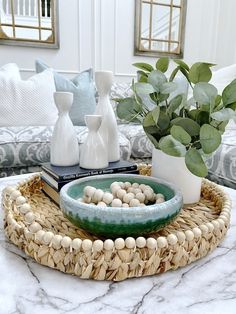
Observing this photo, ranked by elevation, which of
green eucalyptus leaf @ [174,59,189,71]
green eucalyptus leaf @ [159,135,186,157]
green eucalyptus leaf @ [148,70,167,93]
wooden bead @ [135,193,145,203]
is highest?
green eucalyptus leaf @ [174,59,189,71]

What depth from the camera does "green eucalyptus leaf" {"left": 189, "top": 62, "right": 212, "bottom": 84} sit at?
1.89ft

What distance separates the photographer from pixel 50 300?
0.39 m

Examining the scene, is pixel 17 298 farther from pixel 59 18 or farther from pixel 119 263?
pixel 59 18

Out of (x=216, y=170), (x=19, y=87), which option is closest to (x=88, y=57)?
(x=19, y=87)

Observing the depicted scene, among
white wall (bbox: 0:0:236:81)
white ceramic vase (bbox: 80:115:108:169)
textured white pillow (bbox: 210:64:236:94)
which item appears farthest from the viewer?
white wall (bbox: 0:0:236:81)

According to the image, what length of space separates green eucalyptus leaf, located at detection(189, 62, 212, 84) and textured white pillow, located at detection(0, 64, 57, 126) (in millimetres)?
1282

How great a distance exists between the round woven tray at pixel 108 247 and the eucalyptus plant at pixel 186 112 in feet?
0.37

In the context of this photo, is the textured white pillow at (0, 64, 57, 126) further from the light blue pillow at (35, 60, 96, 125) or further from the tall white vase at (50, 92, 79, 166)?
the tall white vase at (50, 92, 79, 166)

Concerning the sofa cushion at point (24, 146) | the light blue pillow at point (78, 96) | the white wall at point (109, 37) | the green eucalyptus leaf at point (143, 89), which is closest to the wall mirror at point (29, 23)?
the white wall at point (109, 37)

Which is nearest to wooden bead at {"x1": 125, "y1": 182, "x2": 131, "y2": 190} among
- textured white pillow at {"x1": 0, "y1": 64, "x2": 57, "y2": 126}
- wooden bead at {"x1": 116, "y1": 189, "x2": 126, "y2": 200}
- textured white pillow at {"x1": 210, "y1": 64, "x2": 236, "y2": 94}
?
wooden bead at {"x1": 116, "y1": 189, "x2": 126, "y2": 200}

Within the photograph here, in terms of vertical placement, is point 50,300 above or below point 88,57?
below

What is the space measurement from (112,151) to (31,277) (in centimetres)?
40

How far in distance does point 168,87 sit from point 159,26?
242 centimetres

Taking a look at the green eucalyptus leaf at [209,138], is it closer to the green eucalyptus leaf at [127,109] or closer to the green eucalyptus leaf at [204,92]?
the green eucalyptus leaf at [204,92]
